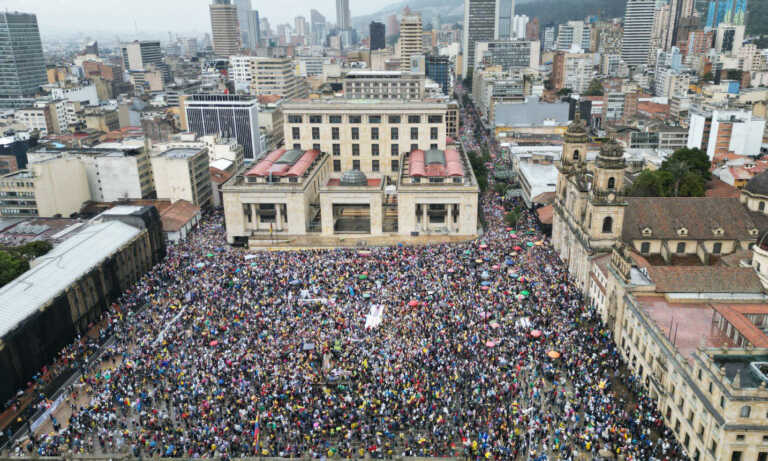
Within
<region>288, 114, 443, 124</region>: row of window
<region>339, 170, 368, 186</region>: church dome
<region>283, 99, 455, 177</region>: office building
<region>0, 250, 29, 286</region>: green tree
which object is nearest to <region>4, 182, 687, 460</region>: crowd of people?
<region>0, 250, 29, 286</region>: green tree

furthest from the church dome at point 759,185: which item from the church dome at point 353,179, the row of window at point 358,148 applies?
the row of window at point 358,148

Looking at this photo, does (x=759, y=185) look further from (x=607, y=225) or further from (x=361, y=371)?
(x=361, y=371)

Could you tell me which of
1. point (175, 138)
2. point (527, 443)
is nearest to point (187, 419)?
point (527, 443)

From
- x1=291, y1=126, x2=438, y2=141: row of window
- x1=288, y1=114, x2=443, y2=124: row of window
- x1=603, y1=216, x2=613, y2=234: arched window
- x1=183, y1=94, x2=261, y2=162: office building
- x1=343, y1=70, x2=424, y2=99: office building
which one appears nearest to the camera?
x1=603, y1=216, x2=613, y2=234: arched window

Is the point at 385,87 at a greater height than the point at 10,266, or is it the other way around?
the point at 385,87

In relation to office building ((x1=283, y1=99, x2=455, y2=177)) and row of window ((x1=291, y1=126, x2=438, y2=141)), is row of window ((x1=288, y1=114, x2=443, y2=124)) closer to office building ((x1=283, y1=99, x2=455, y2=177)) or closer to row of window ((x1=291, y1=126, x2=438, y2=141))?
office building ((x1=283, y1=99, x2=455, y2=177))

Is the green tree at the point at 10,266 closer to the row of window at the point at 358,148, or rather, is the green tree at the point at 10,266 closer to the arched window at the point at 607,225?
the row of window at the point at 358,148

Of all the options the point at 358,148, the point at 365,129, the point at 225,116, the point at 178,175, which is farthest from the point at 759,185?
the point at 225,116
